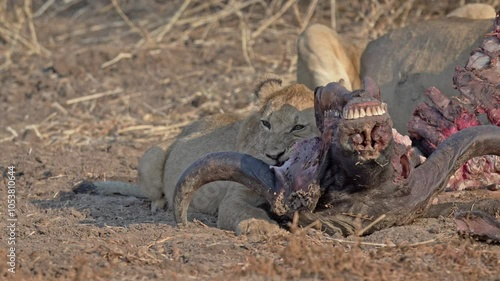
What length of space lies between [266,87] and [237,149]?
40 cm

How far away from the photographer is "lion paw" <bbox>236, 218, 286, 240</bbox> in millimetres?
4531

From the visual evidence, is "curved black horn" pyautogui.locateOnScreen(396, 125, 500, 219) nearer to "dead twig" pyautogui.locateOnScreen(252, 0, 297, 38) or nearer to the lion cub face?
the lion cub face

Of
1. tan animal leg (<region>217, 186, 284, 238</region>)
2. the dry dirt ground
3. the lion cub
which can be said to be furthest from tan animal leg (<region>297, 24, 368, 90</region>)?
tan animal leg (<region>217, 186, 284, 238</region>)

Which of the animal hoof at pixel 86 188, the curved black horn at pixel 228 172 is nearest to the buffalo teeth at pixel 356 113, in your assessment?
the curved black horn at pixel 228 172

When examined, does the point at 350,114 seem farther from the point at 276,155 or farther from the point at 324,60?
the point at 324,60

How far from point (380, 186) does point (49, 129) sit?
4566 mm

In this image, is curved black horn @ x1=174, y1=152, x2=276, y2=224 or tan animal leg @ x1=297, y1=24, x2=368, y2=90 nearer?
curved black horn @ x1=174, y1=152, x2=276, y2=224

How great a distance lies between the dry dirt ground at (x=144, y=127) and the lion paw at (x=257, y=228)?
100mm

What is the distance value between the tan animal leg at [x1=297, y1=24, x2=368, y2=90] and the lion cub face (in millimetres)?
2321

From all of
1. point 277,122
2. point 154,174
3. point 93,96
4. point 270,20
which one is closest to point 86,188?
point 154,174

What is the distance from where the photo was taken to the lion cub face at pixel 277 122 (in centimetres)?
527

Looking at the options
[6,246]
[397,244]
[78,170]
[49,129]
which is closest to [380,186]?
[397,244]

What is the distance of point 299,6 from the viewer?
36.4 ft

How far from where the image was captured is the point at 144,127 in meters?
8.05
